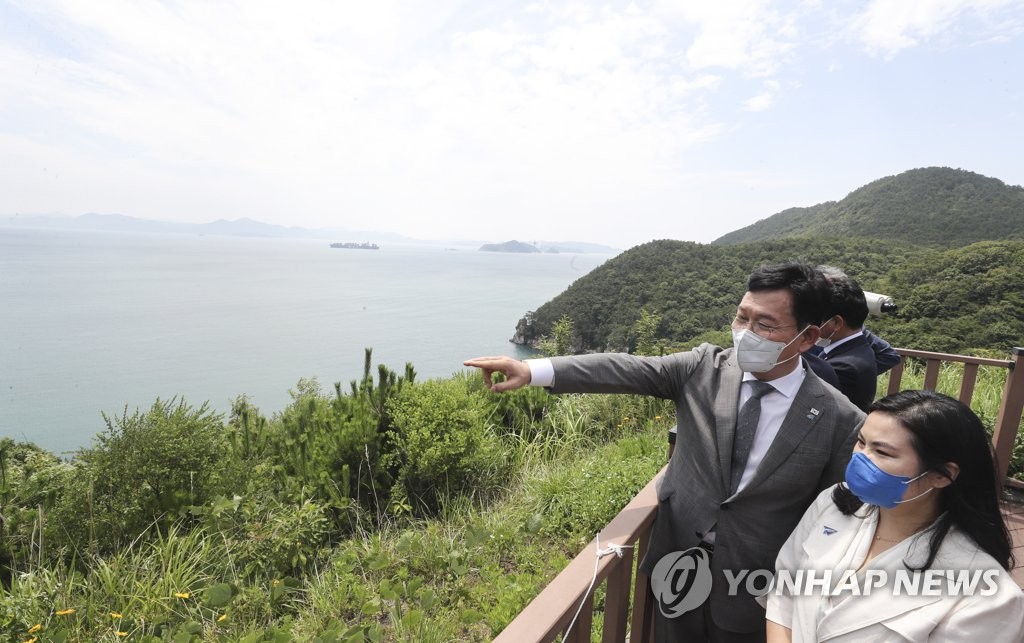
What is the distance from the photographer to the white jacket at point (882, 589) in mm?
1065

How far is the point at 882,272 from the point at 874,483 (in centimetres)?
4182

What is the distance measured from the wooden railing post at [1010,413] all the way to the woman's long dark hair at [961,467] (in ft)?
9.39

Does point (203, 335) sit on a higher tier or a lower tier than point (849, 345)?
lower

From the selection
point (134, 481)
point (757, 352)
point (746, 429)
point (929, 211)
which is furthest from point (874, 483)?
point (929, 211)

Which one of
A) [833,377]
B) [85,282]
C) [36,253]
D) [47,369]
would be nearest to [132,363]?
[47,369]

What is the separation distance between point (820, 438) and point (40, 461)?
19.2 feet

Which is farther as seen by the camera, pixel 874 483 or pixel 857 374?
pixel 857 374

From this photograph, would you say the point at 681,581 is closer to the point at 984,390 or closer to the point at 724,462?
the point at 724,462

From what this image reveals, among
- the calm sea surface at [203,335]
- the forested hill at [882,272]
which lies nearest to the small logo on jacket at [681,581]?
the forested hill at [882,272]

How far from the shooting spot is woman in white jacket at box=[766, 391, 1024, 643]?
1.10 m

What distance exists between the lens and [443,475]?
4434mm

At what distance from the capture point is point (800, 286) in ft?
5.27

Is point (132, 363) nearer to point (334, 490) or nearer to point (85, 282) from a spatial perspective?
point (334, 490)

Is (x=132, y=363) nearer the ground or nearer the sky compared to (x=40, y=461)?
nearer the ground
